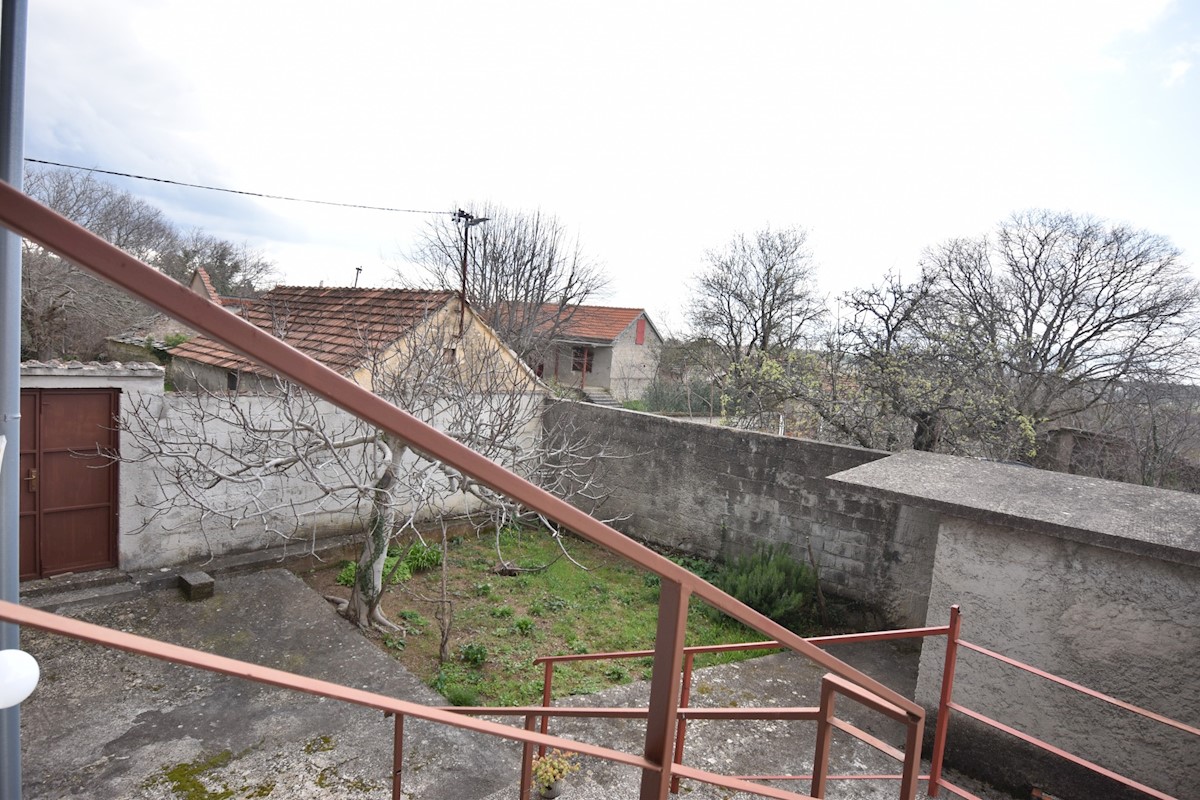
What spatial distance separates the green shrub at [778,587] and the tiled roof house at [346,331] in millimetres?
4013

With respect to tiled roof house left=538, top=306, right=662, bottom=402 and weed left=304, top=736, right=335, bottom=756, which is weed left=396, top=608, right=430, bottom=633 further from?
tiled roof house left=538, top=306, right=662, bottom=402

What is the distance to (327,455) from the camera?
780 cm

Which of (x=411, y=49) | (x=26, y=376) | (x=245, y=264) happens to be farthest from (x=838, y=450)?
(x=245, y=264)

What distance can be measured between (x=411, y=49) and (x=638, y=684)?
21.0ft

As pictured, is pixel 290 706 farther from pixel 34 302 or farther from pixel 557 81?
pixel 34 302

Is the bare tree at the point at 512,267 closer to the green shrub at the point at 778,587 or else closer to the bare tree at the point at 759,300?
the bare tree at the point at 759,300

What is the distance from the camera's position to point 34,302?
11.9 m

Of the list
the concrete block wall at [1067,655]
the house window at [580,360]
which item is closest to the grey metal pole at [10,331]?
the concrete block wall at [1067,655]

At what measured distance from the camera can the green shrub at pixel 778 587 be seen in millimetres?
7020

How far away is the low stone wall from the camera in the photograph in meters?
3.68

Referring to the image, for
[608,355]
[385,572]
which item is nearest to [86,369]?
[385,572]

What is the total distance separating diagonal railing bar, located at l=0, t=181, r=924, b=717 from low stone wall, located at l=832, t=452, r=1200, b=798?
13.0 feet

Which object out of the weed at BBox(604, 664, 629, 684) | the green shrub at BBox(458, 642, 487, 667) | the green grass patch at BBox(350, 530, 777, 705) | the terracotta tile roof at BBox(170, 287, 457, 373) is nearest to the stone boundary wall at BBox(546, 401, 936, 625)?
the green grass patch at BBox(350, 530, 777, 705)

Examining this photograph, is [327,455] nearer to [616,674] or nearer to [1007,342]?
[616,674]
